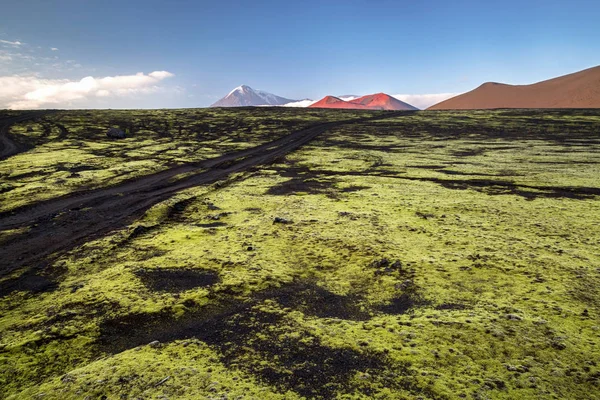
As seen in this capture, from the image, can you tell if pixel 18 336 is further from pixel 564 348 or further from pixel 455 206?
pixel 455 206

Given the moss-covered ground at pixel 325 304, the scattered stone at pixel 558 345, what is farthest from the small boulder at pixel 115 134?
the scattered stone at pixel 558 345

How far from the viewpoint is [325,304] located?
8.50 metres

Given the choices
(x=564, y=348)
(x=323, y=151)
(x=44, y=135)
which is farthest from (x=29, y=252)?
(x=44, y=135)

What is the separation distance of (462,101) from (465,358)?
698 feet

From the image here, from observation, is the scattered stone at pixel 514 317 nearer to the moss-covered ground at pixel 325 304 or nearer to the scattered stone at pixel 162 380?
the moss-covered ground at pixel 325 304

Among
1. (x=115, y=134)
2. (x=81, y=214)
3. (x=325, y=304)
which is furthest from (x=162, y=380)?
(x=115, y=134)

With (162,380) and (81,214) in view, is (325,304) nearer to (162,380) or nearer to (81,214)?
(162,380)

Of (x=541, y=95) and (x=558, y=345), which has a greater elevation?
(x=541, y=95)

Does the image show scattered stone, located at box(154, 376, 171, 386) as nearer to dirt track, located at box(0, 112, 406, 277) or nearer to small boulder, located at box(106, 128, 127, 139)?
dirt track, located at box(0, 112, 406, 277)

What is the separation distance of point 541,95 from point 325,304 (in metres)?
199

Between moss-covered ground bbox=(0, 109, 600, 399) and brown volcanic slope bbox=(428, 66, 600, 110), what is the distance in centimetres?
16571

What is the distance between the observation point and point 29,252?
11922mm

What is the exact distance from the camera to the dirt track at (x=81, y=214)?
1210 centimetres

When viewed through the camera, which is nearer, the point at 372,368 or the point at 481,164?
the point at 372,368
